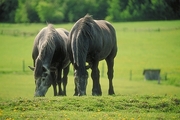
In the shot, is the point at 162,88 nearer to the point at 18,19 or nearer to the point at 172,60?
the point at 172,60

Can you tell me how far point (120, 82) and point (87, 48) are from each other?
754 inches

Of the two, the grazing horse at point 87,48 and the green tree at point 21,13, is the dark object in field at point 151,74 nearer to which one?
the grazing horse at point 87,48

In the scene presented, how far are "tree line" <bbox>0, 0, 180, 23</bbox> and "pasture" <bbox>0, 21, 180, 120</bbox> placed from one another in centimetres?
113

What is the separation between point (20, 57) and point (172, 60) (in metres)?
14.7

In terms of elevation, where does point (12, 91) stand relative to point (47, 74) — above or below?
below

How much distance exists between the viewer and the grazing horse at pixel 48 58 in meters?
17.1

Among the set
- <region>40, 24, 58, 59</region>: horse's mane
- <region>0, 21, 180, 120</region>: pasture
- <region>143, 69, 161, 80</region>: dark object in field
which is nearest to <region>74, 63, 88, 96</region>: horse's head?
<region>0, 21, 180, 120</region>: pasture

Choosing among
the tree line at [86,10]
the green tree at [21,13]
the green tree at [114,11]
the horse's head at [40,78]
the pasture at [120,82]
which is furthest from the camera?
the green tree at [21,13]

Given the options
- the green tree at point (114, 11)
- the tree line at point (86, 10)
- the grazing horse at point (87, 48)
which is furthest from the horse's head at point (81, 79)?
the green tree at point (114, 11)

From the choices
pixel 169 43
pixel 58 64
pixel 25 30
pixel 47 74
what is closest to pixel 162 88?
pixel 58 64

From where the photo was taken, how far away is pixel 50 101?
1495cm

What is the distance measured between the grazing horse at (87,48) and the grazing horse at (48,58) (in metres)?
0.78

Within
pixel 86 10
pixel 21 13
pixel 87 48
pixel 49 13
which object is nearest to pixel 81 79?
pixel 87 48

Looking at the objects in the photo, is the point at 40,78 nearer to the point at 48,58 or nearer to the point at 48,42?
the point at 48,58
